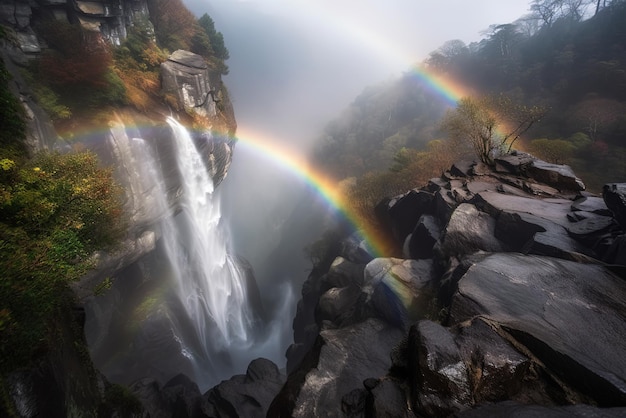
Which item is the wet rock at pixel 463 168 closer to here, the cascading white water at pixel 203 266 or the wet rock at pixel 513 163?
the wet rock at pixel 513 163

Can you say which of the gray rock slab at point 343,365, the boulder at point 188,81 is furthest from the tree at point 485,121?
the boulder at point 188,81

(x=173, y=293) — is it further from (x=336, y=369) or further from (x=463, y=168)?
(x=463, y=168)

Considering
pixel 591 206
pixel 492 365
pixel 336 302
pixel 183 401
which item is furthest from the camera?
pixel 336 302

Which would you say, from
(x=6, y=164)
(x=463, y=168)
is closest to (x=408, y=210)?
(x=463, y=168)

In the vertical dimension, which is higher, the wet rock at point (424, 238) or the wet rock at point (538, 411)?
the wet rock at point (538, 411)

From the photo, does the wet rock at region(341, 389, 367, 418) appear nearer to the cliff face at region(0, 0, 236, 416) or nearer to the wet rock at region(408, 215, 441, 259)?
the cliff face at region(0, 0, 236, 416)

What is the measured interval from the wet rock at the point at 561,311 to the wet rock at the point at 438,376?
1972mm

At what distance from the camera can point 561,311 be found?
25.4 ft

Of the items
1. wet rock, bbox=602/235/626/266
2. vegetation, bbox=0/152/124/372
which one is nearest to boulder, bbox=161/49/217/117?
vegetation, bbox=0/152/124/372

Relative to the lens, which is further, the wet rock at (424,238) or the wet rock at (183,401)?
the wet rock at (424,238)

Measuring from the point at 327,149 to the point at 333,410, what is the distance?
85.8 metres

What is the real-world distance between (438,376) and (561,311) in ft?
16.6

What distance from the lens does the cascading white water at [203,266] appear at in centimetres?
2928

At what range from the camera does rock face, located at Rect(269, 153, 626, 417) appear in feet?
18.1
